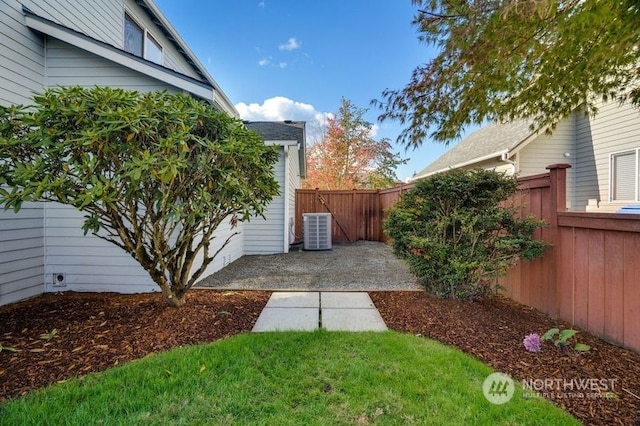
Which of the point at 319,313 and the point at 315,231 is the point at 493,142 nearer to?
the point at 315,231

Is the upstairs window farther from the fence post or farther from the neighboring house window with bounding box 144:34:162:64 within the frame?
the fence post

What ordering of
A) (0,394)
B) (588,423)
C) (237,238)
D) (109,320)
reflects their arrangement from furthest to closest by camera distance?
1. (237,238)
2. (109,320)
3. (0,394)
4. (588,423)

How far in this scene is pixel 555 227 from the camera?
341 cm

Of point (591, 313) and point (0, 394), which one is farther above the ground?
point (591, 313)

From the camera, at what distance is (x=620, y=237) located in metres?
2.72

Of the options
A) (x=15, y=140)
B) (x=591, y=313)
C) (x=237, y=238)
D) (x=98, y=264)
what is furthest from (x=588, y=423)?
(x=237, y=238)

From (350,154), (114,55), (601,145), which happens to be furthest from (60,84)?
(350,154)

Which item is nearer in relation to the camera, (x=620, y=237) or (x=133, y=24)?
(x=620, y=237)

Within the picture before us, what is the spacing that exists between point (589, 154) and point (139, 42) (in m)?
10.9

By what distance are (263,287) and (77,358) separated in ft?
8.31

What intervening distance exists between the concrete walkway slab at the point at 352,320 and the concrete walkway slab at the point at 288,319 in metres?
0.12

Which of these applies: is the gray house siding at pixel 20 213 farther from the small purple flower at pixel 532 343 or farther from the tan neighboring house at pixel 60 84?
the small purple flower at pixel 532 343

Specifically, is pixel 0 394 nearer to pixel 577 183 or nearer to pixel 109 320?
pixel 109 320

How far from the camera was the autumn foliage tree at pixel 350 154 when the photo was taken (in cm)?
1878
